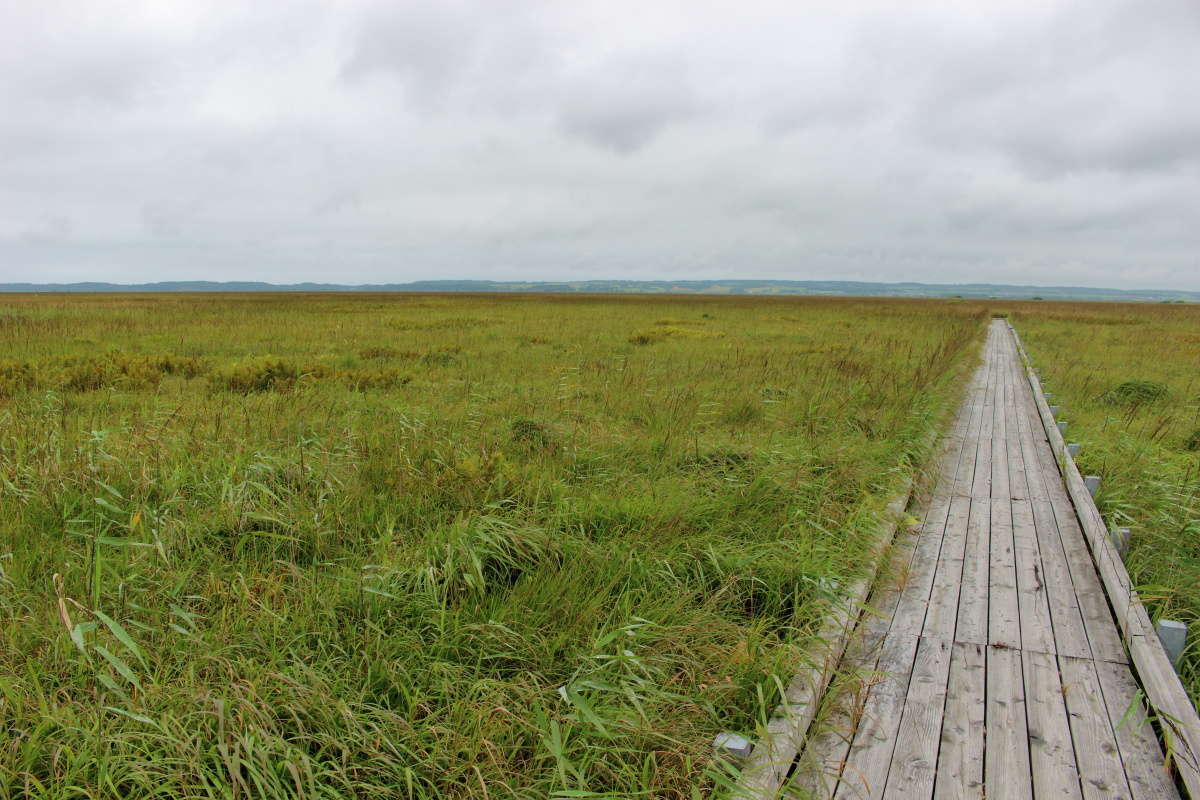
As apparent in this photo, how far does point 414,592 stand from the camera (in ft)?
9.93

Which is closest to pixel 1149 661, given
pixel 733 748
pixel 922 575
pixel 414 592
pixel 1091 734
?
pixel 1091 734

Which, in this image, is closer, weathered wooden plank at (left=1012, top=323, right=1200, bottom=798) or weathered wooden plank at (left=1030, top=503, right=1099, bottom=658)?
weathered wooden plank at (left=1012, top=323, right=1200, bottom=798)

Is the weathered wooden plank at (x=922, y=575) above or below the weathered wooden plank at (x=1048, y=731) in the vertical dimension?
above

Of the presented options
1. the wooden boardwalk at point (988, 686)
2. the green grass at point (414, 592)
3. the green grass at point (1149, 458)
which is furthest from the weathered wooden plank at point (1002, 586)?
the green grass at point (414, 592)

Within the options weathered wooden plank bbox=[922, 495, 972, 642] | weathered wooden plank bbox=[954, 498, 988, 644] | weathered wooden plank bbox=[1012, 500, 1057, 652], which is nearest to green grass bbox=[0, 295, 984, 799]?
weathered wooden plank bbox=[922, 495, 972, 642]

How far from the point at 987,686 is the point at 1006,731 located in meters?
0.30

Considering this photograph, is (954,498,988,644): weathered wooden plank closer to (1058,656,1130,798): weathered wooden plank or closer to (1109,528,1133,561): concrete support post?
(1058,656,1130,798): weathered wooden plank

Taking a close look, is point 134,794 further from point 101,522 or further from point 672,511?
point 672,511

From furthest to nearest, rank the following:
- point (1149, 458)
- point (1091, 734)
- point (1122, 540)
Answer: point (1149, 458) < point (1122, 540) < point (1091, 734)

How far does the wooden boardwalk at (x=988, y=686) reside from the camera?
85.2 inches

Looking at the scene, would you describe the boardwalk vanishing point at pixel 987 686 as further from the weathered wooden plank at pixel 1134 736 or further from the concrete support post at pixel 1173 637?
the concrete support post at pixel 1173 637

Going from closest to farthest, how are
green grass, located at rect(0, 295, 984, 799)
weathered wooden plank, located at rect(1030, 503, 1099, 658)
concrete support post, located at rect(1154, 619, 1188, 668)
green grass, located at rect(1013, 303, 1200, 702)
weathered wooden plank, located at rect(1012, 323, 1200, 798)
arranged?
green grass, located at rect(0, 295, 984, 799)
weathered wooden plank, located at rect(1012, 323, 1200, 798)
concrete support post, located at rect(1154, 619, 1188, 668)
weathered wooden plank, located at rect(1030, 503, 1099, 658)
green grass, located at rect(1013, 303, 1200, 702)

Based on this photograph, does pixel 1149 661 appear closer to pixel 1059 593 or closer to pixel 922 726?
pixel 1059 593

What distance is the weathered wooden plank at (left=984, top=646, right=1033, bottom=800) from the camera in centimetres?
213
